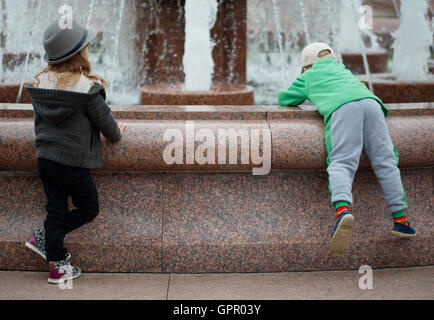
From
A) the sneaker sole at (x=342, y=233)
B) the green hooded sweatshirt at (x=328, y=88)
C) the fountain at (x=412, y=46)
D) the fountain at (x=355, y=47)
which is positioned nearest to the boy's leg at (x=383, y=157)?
the green hooded sweatshirt at (x=328, y=88)

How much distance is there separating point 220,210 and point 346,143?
0.85 metres

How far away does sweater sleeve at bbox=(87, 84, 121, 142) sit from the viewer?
9.09ft

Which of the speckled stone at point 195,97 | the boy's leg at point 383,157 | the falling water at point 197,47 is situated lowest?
the boy's leg at point 383,157

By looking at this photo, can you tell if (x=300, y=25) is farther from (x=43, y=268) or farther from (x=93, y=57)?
(x=43, y=268)

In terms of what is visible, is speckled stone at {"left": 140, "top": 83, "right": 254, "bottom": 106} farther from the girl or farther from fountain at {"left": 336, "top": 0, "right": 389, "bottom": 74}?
fountain at {"left": 336, "top": 0, "right": 389, "bottom": 74}

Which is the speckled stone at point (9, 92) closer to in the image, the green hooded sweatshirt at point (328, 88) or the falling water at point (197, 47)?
the falling water at point (197, 47)

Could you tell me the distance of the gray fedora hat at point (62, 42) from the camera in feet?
8.86

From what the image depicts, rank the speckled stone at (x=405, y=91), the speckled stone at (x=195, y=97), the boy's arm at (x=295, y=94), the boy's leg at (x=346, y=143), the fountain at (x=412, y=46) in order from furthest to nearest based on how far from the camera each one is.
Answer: the fountain at (x=412, y=46) → the speckled stone at (x=405, y=91) → the speckled stone at (x=195, y=97) → the boy's arm at (x=295, y=94) → the boy's leg at (x=346, y=143)

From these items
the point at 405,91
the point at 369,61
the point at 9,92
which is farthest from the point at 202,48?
the point at 369,61

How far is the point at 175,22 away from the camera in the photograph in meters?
5.98

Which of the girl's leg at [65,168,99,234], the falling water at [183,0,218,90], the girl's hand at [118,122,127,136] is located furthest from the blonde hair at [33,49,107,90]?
the falling water at [183,0,218,90]

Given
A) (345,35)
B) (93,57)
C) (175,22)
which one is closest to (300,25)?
(345,35)

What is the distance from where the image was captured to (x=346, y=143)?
297 centimetres

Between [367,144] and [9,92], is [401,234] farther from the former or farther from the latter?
[9,92]
